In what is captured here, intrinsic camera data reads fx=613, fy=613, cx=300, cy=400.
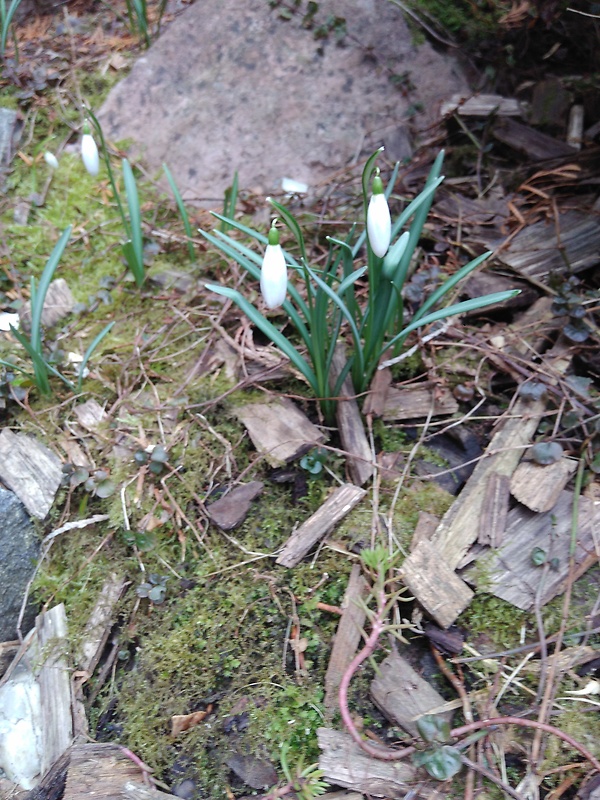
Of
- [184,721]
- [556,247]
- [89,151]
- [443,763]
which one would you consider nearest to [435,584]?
[443,763]

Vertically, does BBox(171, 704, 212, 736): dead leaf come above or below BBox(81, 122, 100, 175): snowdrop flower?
below

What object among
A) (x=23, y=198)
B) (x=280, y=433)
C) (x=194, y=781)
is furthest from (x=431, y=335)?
(x=23, y=198)

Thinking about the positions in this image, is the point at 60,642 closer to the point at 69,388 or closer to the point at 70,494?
the point at 70,494

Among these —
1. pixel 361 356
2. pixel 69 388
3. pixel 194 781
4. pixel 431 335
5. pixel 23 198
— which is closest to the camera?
pixel 194 781

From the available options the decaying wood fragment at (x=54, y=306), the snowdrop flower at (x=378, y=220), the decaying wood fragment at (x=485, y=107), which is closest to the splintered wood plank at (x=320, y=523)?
the snowdrop flower at (x=378, y=220)

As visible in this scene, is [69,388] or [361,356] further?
[69,388]

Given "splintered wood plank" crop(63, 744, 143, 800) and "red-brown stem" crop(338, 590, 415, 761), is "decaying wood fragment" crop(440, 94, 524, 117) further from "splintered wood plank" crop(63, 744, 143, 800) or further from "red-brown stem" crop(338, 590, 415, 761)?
"splintered wood plank" crop(63, 744, 143, 800)

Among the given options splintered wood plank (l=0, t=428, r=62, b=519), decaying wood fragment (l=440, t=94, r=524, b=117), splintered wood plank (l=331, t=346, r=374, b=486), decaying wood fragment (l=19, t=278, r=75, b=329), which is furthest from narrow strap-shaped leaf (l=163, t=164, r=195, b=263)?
decaying wood fragment (l=440, t=94, r=524, b=117)

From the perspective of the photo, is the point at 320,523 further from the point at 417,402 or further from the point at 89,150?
the point at 89,150
